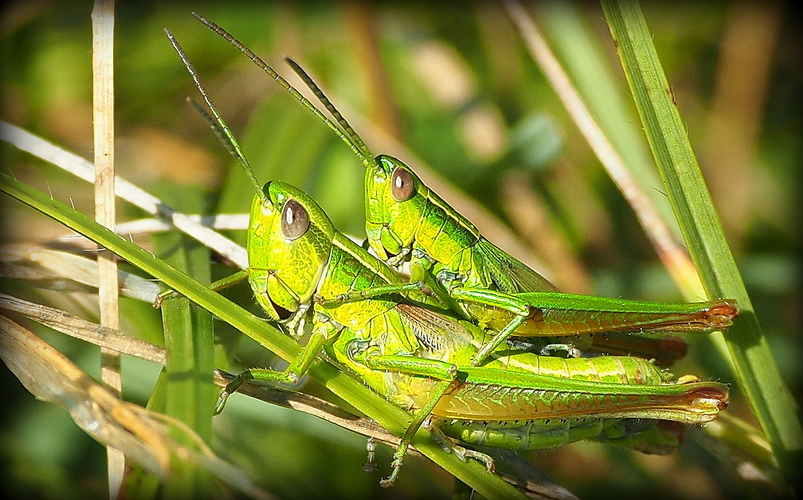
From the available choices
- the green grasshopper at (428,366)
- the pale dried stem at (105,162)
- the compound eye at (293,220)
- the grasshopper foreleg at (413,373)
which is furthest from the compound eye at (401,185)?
the pale dried stem at (105,162)

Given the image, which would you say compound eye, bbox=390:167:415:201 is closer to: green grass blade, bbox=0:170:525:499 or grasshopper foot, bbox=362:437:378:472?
green grass blade, bbox=0:170:525:499

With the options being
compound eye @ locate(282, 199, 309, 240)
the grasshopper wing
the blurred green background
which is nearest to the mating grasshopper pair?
compound eye @ locate(282, 199, 309, 240)

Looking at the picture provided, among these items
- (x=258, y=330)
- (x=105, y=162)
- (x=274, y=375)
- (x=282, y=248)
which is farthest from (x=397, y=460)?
(x=105, y=162)

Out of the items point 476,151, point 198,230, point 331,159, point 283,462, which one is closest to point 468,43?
point 476,151

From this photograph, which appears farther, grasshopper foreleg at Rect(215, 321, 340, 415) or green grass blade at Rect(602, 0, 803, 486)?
grasshopper foreleg at Rect(215, 321, 340, 415)

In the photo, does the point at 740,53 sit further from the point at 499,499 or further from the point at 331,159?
the point at 499,499

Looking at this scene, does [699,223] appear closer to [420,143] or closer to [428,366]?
[428,366]
